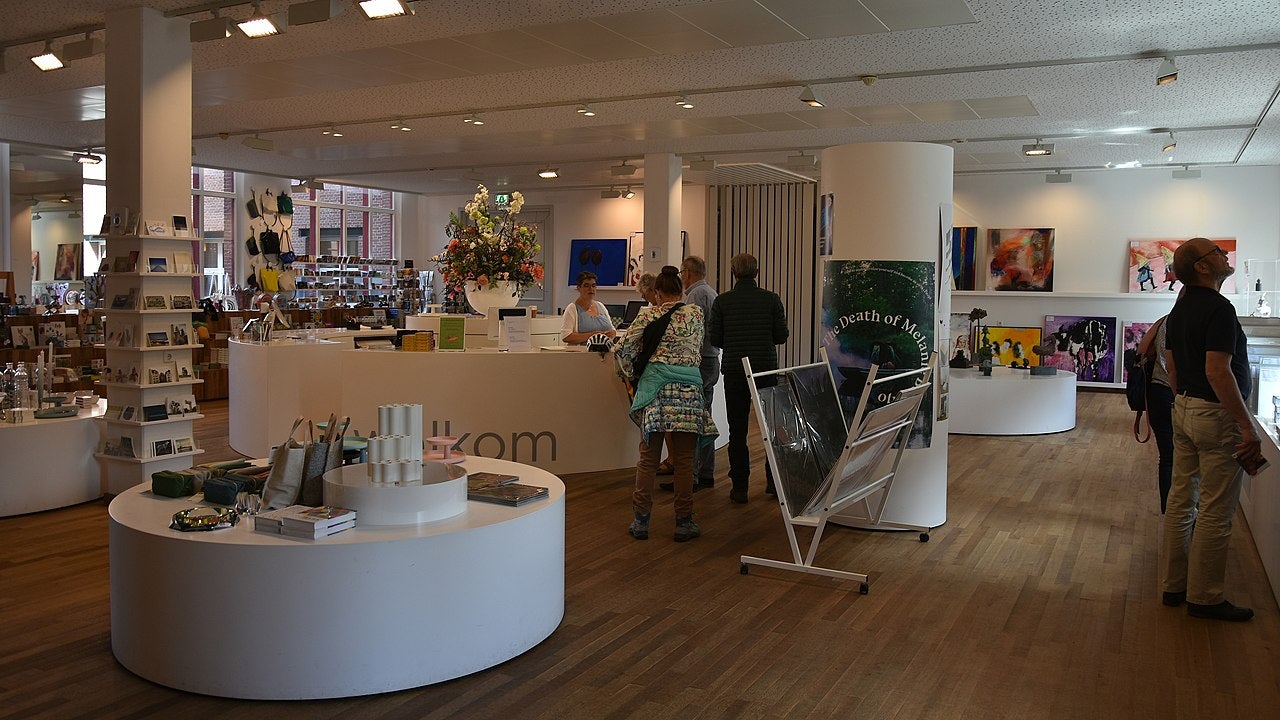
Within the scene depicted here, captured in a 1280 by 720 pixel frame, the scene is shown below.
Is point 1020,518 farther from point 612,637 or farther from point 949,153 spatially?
point 612,637

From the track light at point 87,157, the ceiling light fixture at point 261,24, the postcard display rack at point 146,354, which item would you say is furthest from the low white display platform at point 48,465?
the track light at point 87,157

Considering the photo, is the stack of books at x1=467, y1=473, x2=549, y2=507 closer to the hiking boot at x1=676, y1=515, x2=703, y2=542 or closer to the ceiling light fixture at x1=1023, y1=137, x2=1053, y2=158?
A: the hiking boot at x1=676, y1=515, x2=703, y2=542

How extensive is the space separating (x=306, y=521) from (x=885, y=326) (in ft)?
11.4

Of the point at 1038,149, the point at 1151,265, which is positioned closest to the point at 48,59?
the point at 1038,149

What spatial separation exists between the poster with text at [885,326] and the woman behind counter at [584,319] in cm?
243

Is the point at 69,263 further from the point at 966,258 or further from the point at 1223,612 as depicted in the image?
the point at 1223,612

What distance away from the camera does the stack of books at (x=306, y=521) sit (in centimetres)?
335

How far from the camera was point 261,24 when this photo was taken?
607cm

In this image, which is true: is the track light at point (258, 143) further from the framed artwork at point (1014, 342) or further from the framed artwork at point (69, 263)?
the framed artwork at point (1014, 342)

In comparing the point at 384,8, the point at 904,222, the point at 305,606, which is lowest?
the point at 305,606

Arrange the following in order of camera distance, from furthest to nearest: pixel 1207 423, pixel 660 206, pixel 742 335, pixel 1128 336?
1. pixel 1128 336
2. pixel 660 206
3. pixel 742 335
4. pixel 1207 423

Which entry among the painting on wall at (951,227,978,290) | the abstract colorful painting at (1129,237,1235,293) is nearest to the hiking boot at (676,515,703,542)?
the painting on wall at (951,227,978,290)

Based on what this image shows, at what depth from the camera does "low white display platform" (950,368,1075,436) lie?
396 inches

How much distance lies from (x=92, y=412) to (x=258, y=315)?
231 inches
